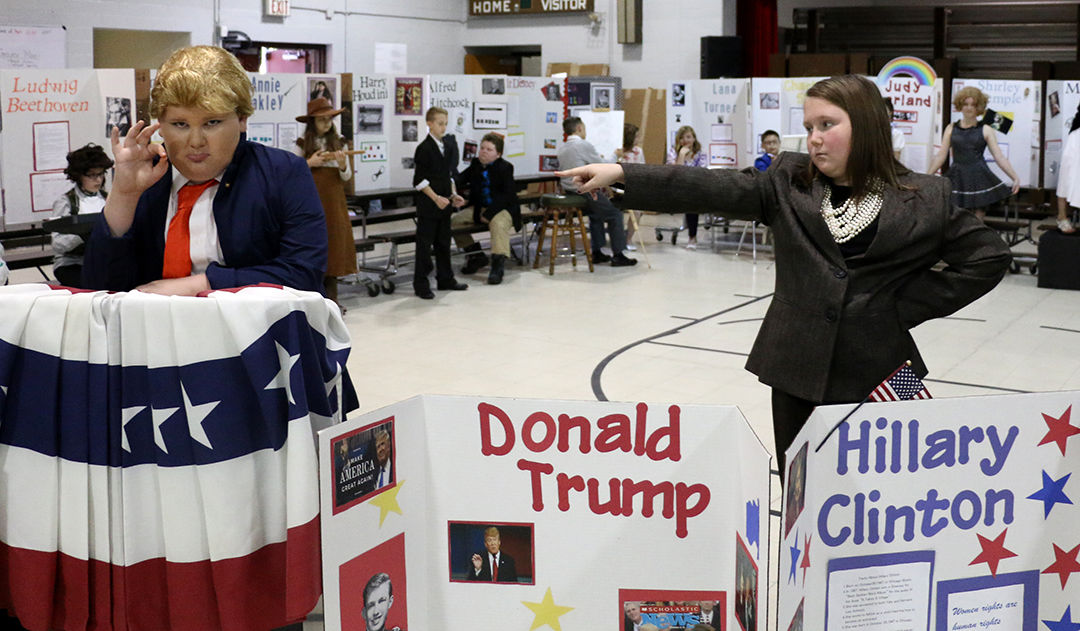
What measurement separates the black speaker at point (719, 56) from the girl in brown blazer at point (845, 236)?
1326 cm

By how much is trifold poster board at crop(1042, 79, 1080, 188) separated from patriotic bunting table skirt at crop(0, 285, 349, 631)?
35.2 feet

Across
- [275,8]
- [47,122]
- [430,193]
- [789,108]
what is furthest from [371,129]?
[275,8]

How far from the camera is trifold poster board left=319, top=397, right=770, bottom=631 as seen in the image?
1794mm

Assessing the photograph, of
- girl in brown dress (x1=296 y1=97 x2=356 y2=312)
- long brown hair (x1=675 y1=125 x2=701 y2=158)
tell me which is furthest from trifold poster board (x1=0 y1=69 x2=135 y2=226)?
long brown hair (x1=675 y1=125 x2=701 y2=158)

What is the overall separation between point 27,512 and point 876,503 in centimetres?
141

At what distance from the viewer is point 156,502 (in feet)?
5.90

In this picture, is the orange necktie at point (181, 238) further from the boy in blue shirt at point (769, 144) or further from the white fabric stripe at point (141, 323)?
the boy in blue shirt at point (769, 144)

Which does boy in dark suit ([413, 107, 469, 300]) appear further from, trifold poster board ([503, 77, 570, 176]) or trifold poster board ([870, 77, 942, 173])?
trifold poster board ([870, 77, 942, 173])

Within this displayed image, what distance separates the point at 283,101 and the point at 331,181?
5.74 ft

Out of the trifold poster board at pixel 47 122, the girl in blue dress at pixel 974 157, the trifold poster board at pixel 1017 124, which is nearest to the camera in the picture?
the trifold poster board at pixel 47 122

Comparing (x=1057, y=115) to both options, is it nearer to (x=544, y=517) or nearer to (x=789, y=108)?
(x=789, y=108)

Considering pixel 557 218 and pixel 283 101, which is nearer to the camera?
pixel 283 101

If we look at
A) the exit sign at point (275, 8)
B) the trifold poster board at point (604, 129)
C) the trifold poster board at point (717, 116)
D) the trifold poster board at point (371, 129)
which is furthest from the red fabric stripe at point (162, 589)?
the exit sign at point (275, 8)

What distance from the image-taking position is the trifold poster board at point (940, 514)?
1.71m
